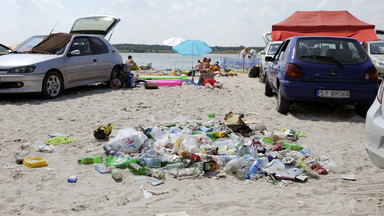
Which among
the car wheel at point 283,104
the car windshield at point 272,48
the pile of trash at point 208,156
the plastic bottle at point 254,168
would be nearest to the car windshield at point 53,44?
the pile of trash at point 208,156

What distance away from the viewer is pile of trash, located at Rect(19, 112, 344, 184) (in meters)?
3.98

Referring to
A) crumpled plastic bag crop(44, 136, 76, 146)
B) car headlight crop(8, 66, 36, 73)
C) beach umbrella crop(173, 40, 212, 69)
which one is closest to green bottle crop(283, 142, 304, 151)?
crumpled plastic bag crop(44, 136, 76, 146)

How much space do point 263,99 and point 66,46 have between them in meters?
5.73

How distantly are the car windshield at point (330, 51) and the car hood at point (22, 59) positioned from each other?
20.6 feet

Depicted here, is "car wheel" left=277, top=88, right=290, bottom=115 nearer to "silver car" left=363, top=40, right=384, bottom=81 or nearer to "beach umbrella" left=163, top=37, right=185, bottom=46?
"silver car" left=363, top=40, right=384, bottom=81

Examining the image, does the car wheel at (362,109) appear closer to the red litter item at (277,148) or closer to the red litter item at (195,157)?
the red litter item at (277,148)

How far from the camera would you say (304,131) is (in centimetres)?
598

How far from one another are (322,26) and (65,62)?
35.6 feet

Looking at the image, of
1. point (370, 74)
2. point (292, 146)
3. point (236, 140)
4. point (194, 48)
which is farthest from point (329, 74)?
point (194, 48)

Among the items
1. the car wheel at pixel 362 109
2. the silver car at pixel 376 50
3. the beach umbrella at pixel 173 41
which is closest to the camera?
the car wheel at pixel 362 109

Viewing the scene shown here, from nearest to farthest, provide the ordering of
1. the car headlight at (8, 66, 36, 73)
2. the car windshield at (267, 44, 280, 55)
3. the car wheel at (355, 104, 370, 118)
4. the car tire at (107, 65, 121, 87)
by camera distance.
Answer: the car wheel at (355, 104, 370, 118), the car headlight at (8, 66, 36, 73), the car tire at (107, 65, 121, 87), the car windshield at (267, 44, 280, 55)

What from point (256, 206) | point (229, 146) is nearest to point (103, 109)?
point (229, 146)

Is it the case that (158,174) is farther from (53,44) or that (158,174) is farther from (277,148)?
(53,44)

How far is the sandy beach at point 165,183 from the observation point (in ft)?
10.3
